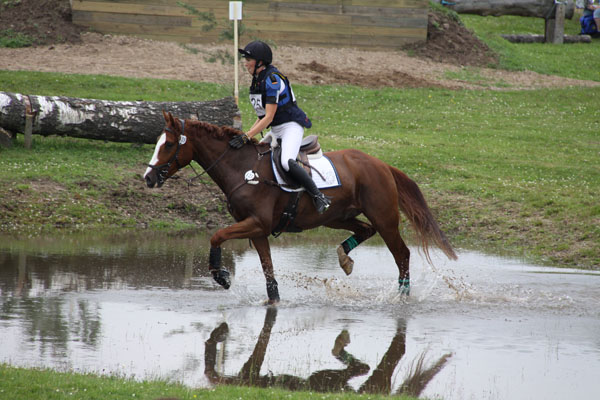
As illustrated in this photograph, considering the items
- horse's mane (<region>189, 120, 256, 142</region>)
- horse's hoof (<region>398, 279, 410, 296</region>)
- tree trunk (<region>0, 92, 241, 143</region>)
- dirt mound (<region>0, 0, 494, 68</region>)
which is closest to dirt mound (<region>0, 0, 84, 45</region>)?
dirt mound (<region>0, 0, 494, 68</region>)

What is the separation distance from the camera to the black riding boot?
29.6ft

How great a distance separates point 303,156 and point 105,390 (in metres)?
4.52

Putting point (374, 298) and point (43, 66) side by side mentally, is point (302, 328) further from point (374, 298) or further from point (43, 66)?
point (43, 66)

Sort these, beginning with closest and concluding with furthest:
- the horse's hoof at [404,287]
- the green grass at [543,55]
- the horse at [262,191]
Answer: the horse at [262,191], the horse's hoof at [404,287], the green grass at [543,55]

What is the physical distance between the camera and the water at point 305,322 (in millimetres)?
6547

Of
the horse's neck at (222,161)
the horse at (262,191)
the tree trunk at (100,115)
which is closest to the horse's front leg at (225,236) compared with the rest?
the horse at (262,191)

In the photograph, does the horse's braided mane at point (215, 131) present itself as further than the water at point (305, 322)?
Yes

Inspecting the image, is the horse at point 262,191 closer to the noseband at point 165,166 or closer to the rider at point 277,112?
the noseband at point 165,166

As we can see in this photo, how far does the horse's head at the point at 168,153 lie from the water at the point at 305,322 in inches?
58.4

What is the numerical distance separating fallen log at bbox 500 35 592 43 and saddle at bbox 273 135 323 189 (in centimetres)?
2917

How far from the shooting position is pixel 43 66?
23.2 m

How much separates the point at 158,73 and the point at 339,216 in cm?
1557

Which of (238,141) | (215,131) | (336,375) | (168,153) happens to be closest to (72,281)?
(168,153)

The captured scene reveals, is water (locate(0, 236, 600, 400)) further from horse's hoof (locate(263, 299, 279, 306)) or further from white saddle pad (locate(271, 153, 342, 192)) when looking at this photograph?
white saddle pad (locate(271, 153, 342, 192))
